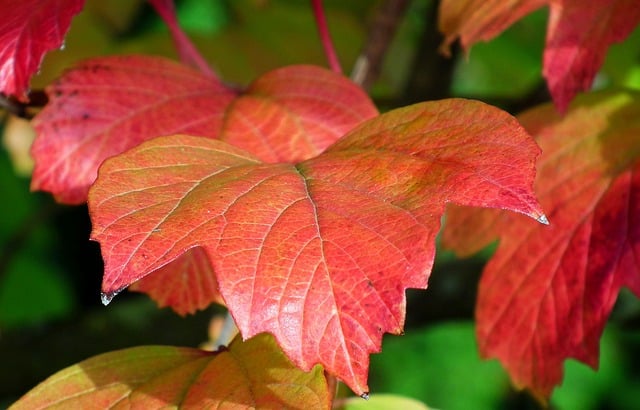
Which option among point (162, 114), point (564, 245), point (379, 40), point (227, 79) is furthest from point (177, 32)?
point (227, 79)

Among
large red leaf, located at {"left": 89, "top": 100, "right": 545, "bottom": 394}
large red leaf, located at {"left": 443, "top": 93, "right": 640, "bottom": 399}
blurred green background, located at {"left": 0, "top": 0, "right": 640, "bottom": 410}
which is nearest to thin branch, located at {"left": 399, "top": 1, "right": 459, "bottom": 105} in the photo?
blurred green background, located at {"left": 0, "top": 0, "right": 640, "bottom": 410}

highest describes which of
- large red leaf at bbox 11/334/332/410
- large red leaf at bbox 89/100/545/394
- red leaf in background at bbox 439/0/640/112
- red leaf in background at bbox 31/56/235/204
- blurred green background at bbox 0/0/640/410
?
red leaf in background at bbox 439/0/640/112

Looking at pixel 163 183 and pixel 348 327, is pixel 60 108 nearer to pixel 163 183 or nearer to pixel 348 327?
pixel 163 183

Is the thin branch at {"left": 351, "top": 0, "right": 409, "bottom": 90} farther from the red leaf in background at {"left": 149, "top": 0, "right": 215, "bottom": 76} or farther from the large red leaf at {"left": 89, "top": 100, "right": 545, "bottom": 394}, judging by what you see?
the large red leaf at {"left": 89, "top": 100, "right": 545, "bottom": 394}

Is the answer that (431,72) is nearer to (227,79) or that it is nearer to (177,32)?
(227,79)

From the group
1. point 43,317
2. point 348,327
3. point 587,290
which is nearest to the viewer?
point 348,327

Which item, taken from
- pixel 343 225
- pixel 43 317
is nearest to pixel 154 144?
pixel 343 225

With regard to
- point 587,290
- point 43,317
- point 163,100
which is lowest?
point 43,317
